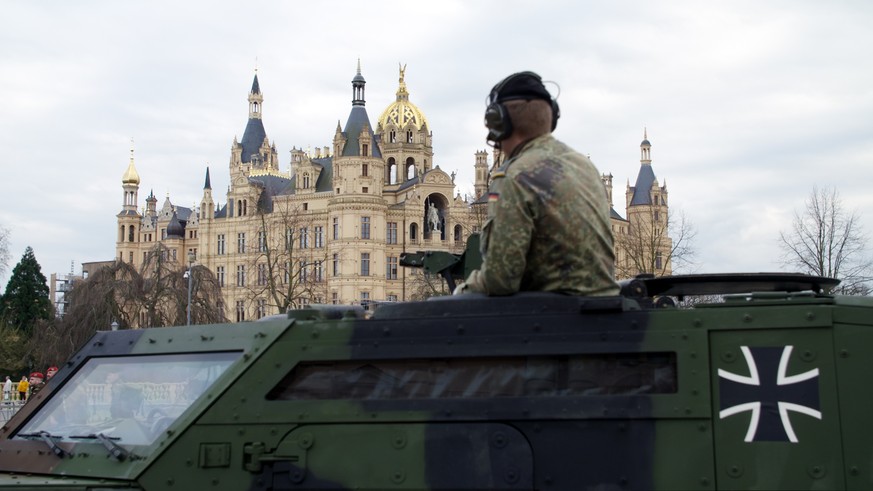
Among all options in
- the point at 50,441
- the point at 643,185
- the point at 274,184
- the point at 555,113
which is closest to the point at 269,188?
the point at 274,184

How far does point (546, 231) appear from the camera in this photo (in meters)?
5.16

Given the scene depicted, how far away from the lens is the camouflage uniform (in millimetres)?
5094

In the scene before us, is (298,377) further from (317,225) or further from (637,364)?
(317,225)

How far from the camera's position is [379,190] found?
343 ft

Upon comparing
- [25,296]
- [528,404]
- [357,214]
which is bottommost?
[528,404]

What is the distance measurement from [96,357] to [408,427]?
6.62 feet

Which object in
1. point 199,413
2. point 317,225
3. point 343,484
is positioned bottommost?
point 343,484

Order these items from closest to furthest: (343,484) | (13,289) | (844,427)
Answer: (844,427) < (343,484) < (13,289)

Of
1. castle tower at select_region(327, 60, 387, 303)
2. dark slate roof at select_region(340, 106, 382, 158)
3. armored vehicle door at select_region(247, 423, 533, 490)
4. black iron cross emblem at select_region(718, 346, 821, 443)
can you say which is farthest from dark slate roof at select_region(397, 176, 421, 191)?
black iron cross emblem at select_region(718, 346, 821, 443)

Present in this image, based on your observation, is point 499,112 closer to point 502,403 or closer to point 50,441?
point 502,403

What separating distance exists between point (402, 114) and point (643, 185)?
95.4 feet

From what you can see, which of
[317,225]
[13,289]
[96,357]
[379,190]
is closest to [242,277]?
[317,225]

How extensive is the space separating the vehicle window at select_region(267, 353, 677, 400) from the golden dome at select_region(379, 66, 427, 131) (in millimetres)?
108754

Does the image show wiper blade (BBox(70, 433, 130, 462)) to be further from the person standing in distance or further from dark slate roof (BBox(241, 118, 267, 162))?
dark slate roof (BBox(241, 118, 267, 162))
